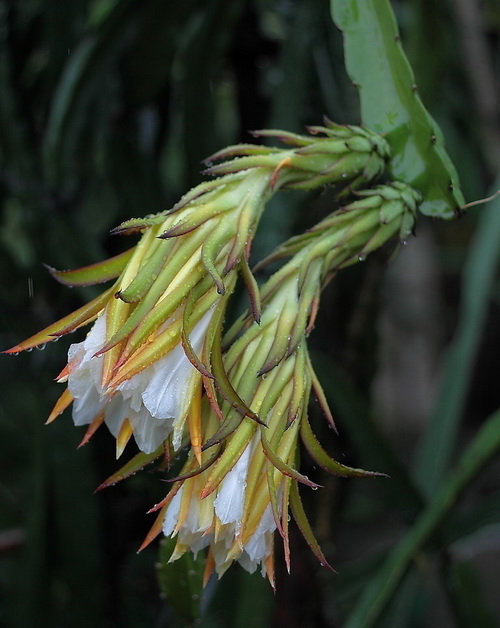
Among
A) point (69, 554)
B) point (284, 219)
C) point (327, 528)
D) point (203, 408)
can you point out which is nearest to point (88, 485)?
point (69, 554)

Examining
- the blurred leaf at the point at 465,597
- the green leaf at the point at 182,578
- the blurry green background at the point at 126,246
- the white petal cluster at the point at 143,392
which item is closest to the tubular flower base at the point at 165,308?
the white petal cluster at the point at 143,392

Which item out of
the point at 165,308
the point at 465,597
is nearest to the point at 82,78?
the point at 165,308

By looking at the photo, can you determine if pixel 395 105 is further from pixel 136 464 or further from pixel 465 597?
pixel 465 597

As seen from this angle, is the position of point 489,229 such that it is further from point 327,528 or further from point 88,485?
point 88,485

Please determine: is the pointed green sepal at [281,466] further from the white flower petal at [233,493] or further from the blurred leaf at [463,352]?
the blurred leaf at [463,352]

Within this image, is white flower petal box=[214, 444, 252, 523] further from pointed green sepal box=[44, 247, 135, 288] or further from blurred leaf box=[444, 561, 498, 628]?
blurred leaf box=[444, 561, 498, 628]

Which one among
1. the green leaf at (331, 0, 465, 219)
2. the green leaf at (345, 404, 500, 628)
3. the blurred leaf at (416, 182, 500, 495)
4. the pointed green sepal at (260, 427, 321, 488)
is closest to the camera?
the pointed green sepal at (260, 427, 321, 488)

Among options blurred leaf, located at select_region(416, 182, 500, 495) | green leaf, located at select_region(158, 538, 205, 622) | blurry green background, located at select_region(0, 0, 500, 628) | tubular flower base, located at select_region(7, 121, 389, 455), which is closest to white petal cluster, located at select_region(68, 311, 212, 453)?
tubular flower base, located at select_region(7, 121, 389, 455)
